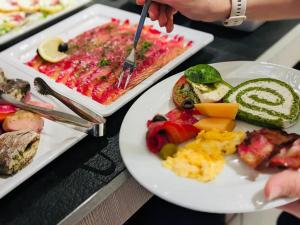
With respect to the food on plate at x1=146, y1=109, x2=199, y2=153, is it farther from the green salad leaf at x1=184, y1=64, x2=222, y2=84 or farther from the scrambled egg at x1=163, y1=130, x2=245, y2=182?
the green salad leaf at x1=184, y1=64, x2=222, y2=84

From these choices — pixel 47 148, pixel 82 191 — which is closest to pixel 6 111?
pixel 47 148

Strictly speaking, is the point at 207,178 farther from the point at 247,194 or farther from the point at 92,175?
the point at 92,175

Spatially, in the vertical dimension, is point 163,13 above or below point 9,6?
above

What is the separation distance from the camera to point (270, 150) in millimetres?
810

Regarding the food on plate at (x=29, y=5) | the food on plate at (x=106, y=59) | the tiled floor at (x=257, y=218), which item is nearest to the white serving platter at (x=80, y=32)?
the food on plate at (x=106, y=59)

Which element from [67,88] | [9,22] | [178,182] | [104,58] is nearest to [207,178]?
[178,182]

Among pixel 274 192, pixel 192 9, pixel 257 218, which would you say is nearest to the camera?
pixel 274 192

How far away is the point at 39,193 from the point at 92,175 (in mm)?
118

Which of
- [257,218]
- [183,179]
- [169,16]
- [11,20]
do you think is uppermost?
[169,16]

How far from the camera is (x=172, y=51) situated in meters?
1.26

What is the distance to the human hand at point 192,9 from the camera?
1.14 m

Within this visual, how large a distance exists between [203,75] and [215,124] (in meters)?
0.17

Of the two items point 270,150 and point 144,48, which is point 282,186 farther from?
point 144,48

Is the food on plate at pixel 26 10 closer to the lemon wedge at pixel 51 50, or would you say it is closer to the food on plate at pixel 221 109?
the lemon wedge at pixel 51 50
